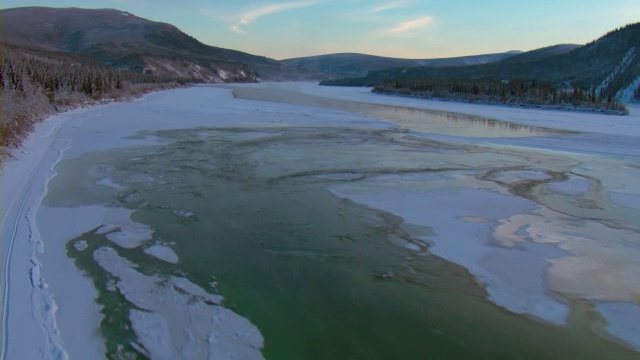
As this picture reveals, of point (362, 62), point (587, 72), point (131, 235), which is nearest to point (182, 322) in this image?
point (131, 235)

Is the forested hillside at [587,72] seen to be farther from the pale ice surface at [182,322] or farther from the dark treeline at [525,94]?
the pale ice surface at [182,322]

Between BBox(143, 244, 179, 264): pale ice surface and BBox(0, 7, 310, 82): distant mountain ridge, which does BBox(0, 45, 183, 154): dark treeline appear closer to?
BBox(143, 244, 179, 264): pale ice surface

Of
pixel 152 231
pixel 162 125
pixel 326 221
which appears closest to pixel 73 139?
pixel 162 125

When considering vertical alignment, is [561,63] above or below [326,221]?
above

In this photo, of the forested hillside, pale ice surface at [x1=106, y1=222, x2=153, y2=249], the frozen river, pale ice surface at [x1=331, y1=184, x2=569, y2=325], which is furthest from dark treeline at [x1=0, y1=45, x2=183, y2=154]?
the forested hillside

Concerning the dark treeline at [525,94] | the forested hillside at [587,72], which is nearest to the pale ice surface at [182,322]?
the dark treeline at [525,94]

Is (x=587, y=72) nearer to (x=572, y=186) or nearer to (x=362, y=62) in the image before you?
(x=572, y=186)

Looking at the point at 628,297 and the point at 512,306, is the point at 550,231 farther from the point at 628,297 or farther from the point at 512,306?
the point at 512,306
